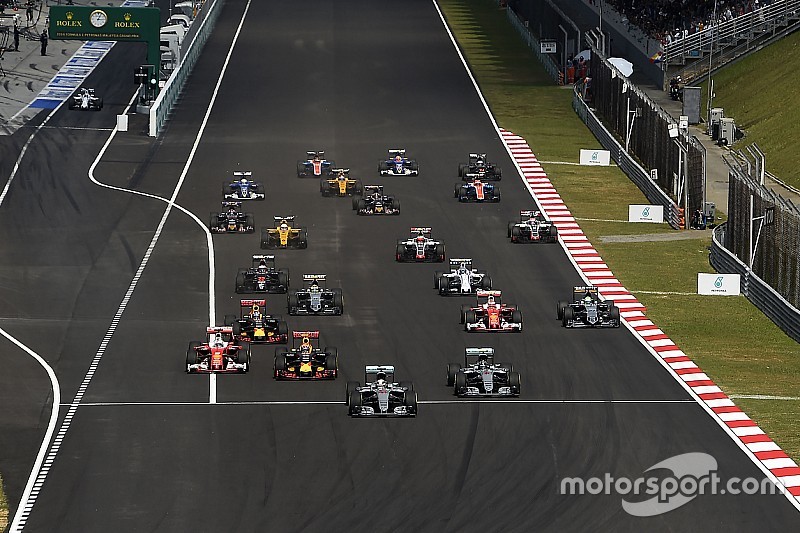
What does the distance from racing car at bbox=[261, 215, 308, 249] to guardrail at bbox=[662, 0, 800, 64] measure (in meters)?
37.8

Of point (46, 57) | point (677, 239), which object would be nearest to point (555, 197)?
point (677, 239)

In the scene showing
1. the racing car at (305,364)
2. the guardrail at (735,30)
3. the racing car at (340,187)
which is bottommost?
the racing car at (305,364)

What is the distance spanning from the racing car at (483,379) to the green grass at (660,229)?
5560 millimetres

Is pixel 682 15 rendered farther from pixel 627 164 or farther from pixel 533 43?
pixel 627 164

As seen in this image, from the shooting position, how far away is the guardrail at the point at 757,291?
48625 mm

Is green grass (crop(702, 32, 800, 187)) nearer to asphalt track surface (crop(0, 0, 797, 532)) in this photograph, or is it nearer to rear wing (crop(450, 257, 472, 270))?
asphalt track surface (crop(0, 0, 797, 532))

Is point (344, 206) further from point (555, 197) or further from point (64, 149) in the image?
point (64, 149)

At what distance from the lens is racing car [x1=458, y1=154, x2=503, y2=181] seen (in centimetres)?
7075

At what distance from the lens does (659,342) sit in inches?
1865

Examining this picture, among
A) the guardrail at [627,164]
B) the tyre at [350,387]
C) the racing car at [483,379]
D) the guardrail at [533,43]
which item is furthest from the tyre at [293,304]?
the guardrail at [533,43]

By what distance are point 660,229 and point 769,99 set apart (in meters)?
21.6

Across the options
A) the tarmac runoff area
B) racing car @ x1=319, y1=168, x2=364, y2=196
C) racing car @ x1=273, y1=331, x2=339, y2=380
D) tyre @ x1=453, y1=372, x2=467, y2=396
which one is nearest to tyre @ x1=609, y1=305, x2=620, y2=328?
tyre @ x1=453, y1=372, x2=467, y2=396

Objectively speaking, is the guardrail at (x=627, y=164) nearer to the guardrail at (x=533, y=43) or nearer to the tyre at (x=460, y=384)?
the guardrail at (x=533, y=43)

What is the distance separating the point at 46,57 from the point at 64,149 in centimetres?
3025
